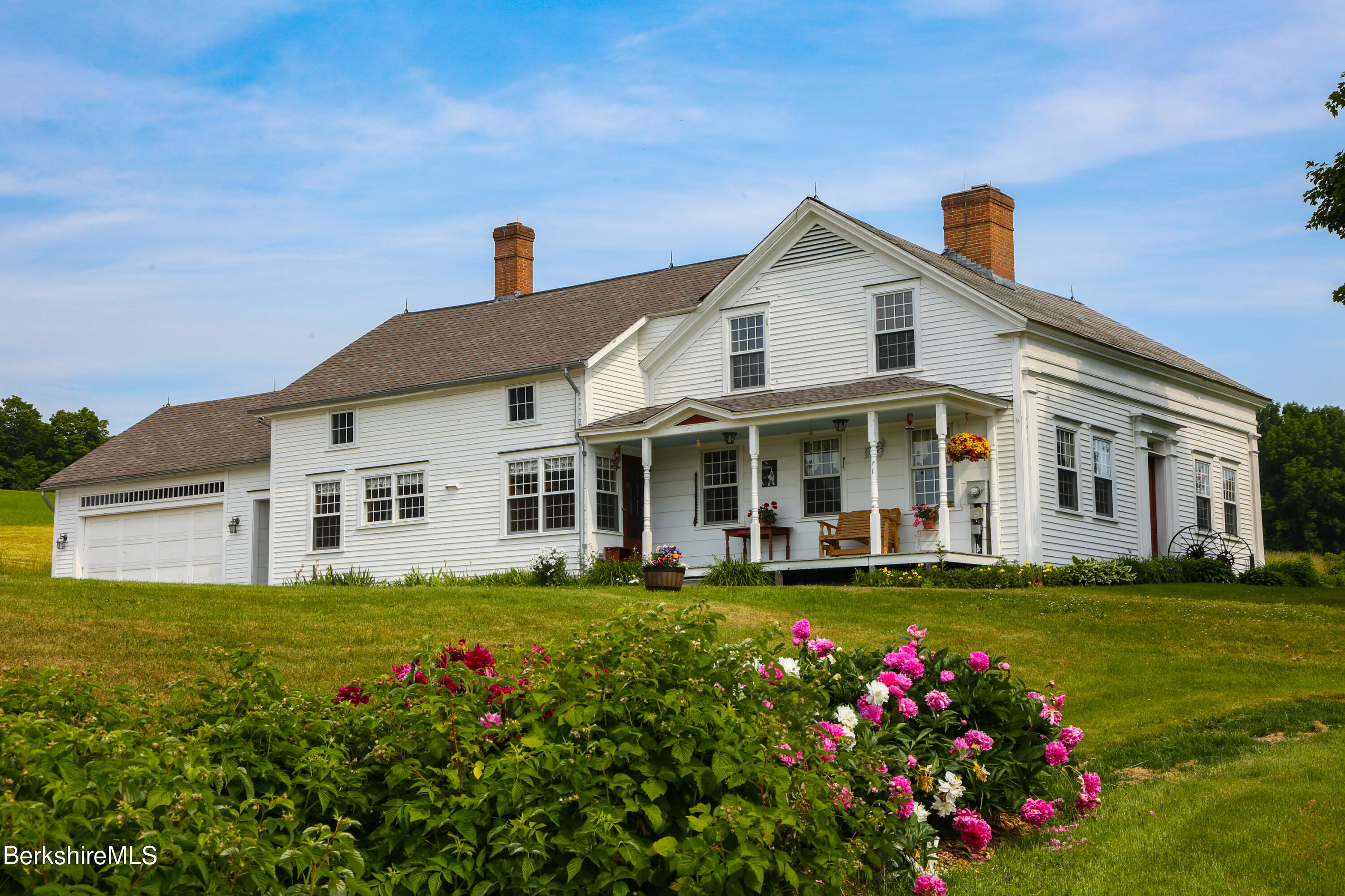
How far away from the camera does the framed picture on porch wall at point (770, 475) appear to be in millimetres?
23812

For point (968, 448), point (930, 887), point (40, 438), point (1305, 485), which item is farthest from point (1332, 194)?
point (40, 438)

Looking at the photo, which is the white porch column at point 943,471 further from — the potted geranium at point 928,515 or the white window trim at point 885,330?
the white window trim at point 885,330

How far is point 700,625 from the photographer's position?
19.1 feet

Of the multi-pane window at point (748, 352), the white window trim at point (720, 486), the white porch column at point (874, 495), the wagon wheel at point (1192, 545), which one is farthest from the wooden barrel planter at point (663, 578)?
the wagon wheel at point (1192, 545)

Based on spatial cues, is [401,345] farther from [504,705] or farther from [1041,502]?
[504,705]

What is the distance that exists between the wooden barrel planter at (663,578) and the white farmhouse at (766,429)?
246 cm

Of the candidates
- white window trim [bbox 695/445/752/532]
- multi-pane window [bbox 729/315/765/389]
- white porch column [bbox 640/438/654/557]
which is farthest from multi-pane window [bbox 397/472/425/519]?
multi-pane window [bbox 729/315/765/389]

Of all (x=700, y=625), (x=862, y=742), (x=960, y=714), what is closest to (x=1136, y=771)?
(x=960, y=714)

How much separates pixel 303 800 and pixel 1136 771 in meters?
6.33

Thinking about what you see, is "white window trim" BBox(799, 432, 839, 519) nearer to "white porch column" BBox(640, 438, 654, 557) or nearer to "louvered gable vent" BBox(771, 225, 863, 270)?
"white porch column" BBox(640, 438, 654, 557)

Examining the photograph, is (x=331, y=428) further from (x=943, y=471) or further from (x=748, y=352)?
(x=943, y=471)

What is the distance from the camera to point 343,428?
91.3 feet

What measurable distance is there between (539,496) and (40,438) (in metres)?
65.2
